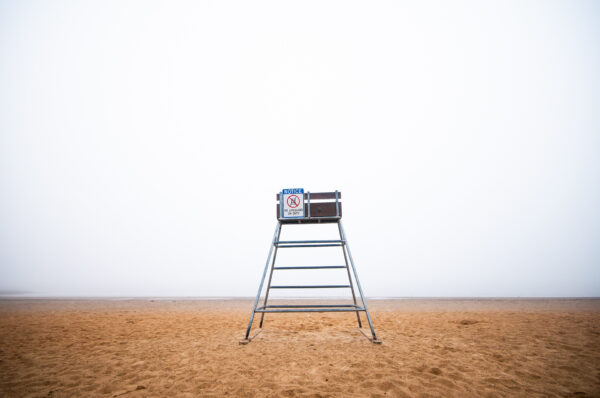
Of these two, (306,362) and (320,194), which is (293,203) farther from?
(306,362)

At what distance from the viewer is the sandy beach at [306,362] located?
3746 millimetres

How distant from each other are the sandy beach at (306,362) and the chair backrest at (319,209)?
2846mm

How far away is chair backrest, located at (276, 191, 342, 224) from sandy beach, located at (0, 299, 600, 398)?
9.34ft

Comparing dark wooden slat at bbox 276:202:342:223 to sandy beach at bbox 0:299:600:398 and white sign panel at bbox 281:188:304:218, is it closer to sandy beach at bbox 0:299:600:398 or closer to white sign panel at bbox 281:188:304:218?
white sign panel at bbox 281:188:304:218

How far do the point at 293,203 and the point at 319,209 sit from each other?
0.66 meters

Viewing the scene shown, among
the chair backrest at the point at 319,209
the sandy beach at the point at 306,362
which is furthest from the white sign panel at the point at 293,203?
the sandy beach at the point at 306,362

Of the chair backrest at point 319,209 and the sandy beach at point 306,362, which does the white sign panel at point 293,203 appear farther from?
the sandy beach at point 306,362

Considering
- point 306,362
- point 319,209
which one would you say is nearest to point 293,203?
point 319,209

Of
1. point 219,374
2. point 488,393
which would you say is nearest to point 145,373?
point 219,374

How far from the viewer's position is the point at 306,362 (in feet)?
15.4

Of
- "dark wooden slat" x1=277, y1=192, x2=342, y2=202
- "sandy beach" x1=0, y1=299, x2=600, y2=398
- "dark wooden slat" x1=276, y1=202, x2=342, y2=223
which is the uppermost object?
"dark wooden slat" x1=277, y1=192, x2=342, y2=202

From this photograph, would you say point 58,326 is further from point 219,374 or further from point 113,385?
point 219,374

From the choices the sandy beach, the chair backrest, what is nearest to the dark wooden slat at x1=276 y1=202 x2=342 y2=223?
the chair backrest

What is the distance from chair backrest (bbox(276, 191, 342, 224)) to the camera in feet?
20.5
